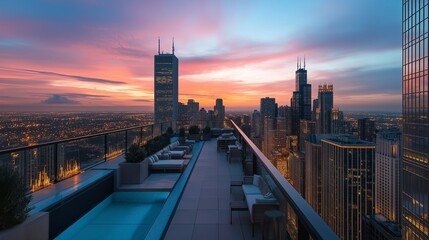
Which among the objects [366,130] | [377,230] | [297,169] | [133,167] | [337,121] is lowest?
[377,230]

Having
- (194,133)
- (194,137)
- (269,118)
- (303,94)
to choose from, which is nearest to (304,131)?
(269,118)

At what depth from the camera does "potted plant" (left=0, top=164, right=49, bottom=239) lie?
2.25m

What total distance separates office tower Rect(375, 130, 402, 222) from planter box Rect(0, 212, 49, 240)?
39.0 meters

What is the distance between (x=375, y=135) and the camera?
38656 mm

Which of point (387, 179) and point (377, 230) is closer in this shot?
point (377, 230)

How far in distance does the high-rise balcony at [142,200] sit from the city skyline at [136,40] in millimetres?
6423

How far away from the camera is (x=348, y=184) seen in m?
35.6

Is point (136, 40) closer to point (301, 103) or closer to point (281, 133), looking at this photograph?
point (281, 133)

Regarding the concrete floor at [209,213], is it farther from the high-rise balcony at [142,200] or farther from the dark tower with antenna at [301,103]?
the dark tower with antenna at [301,103]

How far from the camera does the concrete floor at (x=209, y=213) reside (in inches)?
131

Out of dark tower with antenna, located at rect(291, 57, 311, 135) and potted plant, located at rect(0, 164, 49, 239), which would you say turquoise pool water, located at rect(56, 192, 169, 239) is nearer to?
Answer: potted plant, located at rect(0, 164, 49, 239)

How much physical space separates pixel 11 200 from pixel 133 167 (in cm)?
357

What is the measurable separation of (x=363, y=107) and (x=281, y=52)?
26.8 metres

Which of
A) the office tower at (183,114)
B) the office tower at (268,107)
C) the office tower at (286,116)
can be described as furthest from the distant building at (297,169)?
the office tower at (183,114)
